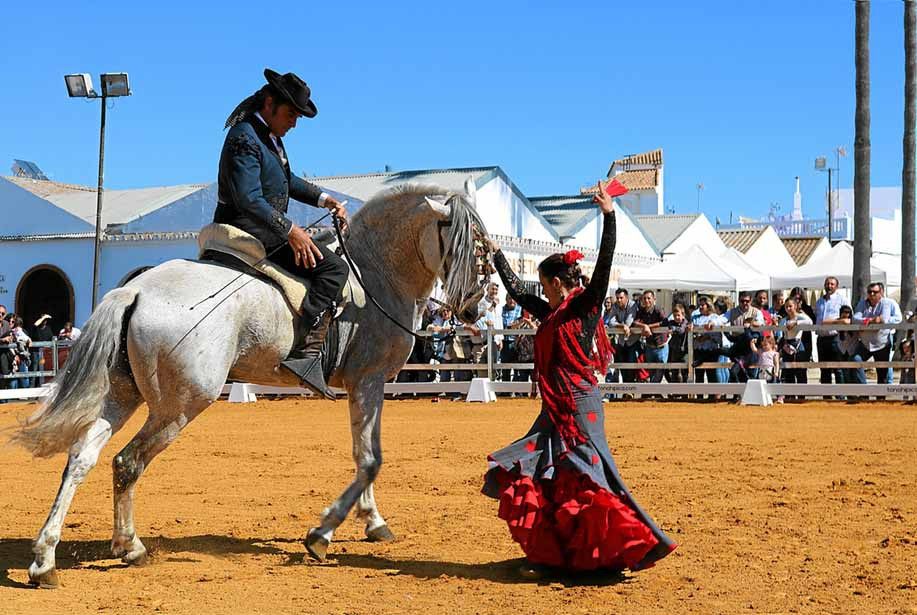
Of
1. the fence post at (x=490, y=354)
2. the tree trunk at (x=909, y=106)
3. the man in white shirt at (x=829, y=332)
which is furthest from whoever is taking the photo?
the tree trunk at (x=909, y=106)

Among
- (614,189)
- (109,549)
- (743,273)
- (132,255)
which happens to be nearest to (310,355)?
(109,549)

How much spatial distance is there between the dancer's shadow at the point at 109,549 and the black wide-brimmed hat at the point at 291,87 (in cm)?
283

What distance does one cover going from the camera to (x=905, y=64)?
74.5 ft

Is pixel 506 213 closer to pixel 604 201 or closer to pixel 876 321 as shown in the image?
pixel 876 321

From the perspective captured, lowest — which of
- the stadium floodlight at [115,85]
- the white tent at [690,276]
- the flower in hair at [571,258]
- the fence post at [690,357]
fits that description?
the fence post at [690,357]

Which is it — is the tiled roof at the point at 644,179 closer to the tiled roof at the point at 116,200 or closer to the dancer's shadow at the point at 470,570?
the tiled roof at the point at 116,200

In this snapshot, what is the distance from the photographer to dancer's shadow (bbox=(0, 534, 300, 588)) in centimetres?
642

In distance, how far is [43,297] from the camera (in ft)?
102

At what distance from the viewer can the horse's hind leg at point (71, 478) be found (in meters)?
5.70

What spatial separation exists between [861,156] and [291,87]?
18308 millimetres

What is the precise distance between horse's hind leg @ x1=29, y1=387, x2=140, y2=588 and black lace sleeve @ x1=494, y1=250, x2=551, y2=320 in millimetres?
2357

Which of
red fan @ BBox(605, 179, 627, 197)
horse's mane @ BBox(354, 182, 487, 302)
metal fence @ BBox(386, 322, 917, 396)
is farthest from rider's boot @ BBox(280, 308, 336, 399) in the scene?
metal fence @ BBox(386, 322, 917, 396)

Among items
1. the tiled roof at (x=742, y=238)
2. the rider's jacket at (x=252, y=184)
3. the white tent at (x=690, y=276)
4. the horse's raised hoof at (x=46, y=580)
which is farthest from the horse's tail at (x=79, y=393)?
the tiled roof at (x=742, y=238)

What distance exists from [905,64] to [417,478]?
17499 mm
